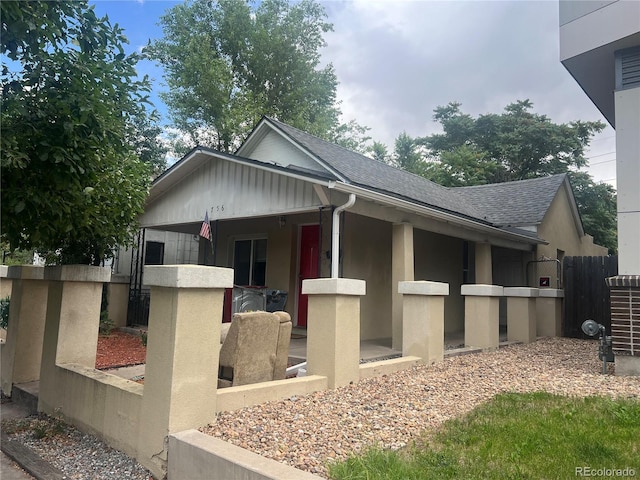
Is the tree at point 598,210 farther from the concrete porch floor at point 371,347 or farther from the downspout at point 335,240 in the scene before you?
the downspout at point 335,240

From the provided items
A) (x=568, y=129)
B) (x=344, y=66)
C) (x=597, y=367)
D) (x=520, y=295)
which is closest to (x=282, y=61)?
(x=344, y=66)

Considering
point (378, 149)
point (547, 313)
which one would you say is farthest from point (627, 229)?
point (378, 149)

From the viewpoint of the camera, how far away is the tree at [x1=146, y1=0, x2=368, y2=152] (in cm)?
2431

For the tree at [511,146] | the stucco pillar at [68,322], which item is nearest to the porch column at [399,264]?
the stucco pillar at [68,322]

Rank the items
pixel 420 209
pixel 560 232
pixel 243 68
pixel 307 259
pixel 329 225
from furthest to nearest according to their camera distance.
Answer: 1. pixel 243 68
2. pixel 560 232
3. pixel 307 259
4. pixel 329 225
5. pixel 420 209

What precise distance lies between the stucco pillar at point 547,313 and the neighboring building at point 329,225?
1271 mm

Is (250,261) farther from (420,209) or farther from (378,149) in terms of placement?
(378,149)

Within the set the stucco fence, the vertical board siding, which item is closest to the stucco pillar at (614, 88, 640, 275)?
the stucco fence

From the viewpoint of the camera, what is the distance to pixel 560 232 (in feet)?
49.8

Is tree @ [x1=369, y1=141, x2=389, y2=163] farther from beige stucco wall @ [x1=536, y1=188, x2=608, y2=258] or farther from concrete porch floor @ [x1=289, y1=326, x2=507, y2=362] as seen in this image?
concrete porch floor @ [x1=289, y1=326, x2=507, y2=362]

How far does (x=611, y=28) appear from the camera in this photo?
6.17 meters

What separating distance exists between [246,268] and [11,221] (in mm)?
7326

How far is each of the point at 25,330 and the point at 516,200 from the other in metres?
14.6

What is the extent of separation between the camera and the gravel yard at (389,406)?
331cm
